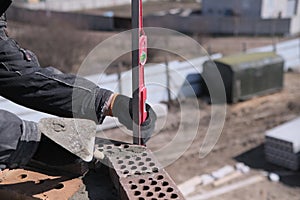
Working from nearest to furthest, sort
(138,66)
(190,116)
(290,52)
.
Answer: (138,66)
(190,116)
(290,52)

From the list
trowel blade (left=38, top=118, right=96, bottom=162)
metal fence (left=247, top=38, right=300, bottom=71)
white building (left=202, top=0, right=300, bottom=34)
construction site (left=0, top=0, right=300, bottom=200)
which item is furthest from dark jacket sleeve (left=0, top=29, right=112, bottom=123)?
white building (left=202, top=0, right=300, bottom=34)

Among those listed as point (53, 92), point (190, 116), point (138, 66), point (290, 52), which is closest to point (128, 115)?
point (138, 66)

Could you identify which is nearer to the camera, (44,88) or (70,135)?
(70,135)

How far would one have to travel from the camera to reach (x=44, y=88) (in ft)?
10.6

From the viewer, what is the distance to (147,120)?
318 cm

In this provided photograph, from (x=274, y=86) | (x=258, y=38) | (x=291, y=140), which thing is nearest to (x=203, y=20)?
(x=258, y=38)

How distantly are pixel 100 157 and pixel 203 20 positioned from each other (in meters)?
26.3

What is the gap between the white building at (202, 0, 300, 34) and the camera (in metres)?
30.2

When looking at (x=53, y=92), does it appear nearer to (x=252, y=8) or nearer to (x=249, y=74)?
(x=249, y=74)

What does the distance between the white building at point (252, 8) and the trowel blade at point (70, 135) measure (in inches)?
1089

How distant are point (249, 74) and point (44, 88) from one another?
1296 cm

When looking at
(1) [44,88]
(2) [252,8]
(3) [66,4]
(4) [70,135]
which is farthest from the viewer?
(3) [66,4]

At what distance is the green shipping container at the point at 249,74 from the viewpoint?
600 inches

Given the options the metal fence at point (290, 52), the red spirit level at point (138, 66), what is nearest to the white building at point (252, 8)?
the metal fence at point (290, 52)
